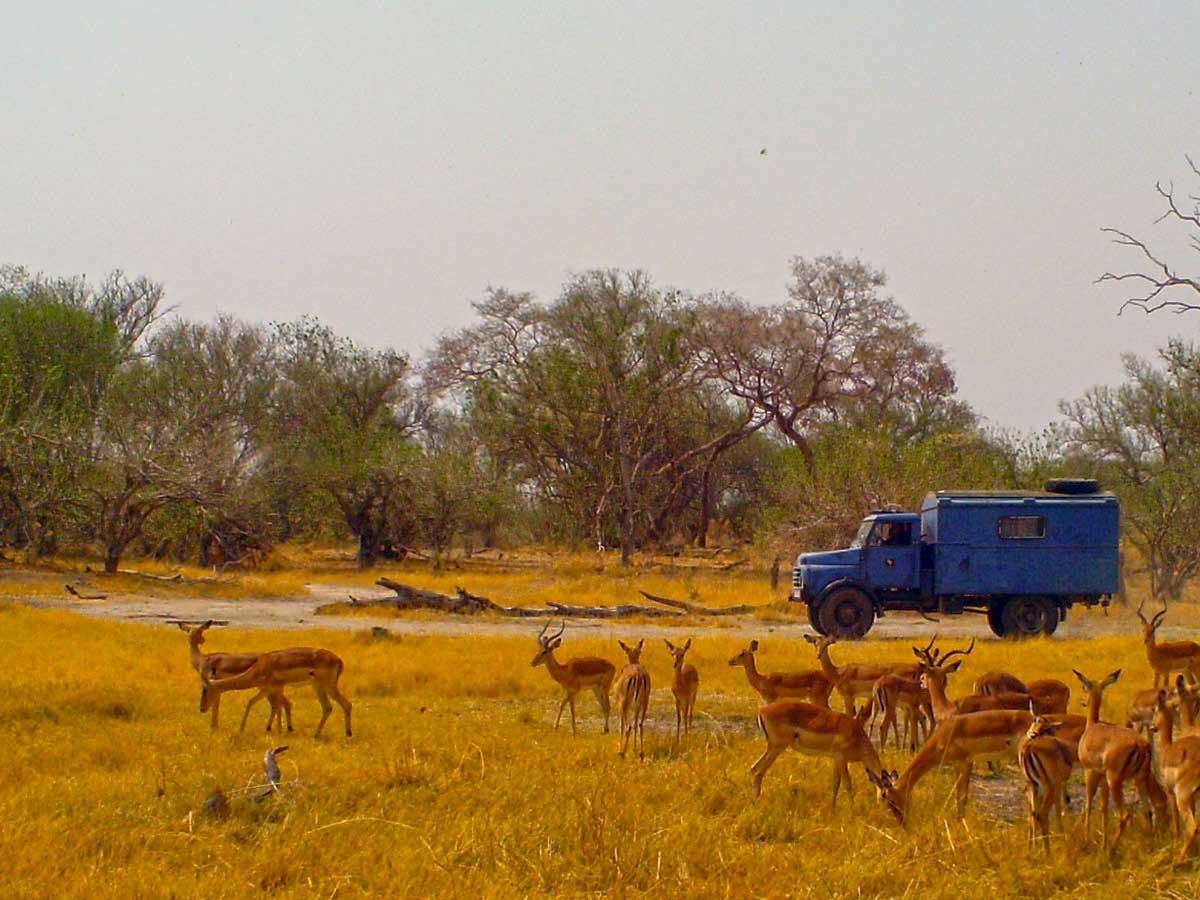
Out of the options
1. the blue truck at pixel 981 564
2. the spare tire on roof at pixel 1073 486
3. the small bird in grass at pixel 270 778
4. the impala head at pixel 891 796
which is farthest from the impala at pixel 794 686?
the spare tire on roof at pixel 1073 486

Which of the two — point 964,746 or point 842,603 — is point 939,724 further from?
point 842,603

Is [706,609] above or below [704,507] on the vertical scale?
below

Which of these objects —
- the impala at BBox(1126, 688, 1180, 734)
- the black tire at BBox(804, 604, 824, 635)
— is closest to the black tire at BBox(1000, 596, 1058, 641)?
the black tire at BBox(804, 604, 824, 635)

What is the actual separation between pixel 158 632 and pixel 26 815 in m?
13.4

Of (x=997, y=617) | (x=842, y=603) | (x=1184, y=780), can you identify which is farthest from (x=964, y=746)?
(x=997, y=617)

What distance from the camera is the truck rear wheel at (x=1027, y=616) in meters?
23.1

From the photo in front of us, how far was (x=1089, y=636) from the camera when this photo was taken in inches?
920

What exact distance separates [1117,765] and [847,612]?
15.9 meters

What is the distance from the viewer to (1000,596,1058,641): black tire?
23.1 meters

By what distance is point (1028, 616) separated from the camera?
918 inches

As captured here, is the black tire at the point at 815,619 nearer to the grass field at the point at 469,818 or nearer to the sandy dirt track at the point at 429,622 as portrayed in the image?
the sandy dirt track at the point at 429,622

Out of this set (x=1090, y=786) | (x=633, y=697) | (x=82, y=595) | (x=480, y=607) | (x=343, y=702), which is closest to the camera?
(x=1090, y=786)

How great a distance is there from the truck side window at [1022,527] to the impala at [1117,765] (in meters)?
15.3

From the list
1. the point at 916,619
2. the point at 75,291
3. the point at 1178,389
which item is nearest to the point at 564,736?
the point at 916,619
